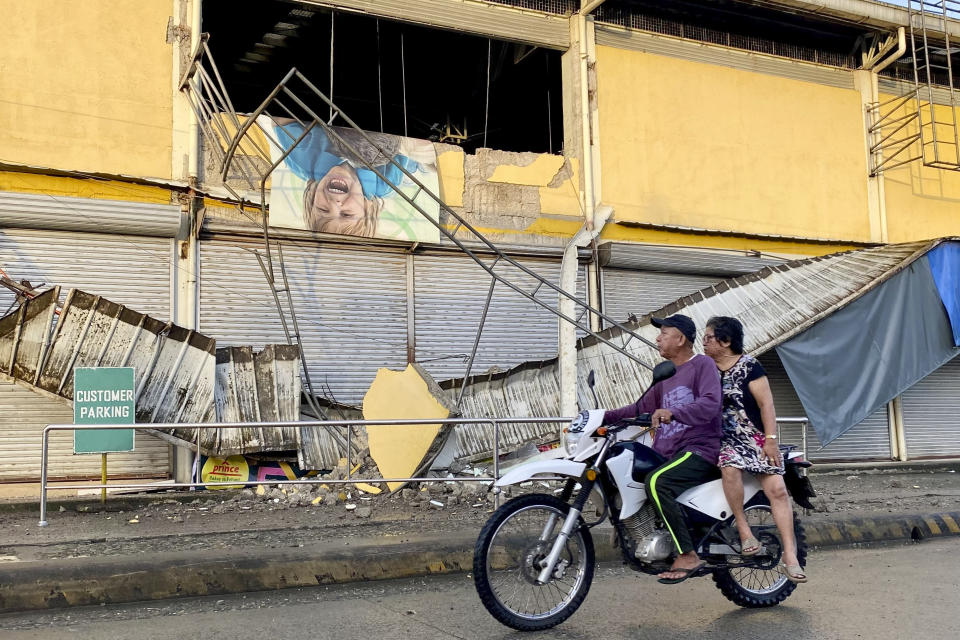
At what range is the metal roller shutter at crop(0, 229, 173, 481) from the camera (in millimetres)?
9648

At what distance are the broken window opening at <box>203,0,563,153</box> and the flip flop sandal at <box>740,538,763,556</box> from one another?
31.4 feet

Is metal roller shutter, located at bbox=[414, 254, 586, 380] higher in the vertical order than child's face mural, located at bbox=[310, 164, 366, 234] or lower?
lower

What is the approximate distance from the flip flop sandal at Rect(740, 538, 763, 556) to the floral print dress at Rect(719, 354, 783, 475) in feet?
1.31

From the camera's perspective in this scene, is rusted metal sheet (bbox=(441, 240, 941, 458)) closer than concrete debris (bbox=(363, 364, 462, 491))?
No

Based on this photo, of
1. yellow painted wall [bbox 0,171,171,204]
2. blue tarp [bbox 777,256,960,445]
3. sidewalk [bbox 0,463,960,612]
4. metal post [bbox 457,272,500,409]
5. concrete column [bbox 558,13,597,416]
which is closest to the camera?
sidewalk [bbox 0,463,960,612]

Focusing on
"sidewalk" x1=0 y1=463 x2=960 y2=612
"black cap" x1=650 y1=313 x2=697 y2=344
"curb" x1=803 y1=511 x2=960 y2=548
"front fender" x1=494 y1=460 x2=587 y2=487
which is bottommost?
"curb" x1=803 y1=511 x2=960 y2=548

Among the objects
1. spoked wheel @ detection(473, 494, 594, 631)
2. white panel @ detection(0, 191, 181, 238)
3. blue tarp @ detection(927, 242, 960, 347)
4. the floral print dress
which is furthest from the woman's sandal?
blue tarp @ detection(927, 242, 960, 347)

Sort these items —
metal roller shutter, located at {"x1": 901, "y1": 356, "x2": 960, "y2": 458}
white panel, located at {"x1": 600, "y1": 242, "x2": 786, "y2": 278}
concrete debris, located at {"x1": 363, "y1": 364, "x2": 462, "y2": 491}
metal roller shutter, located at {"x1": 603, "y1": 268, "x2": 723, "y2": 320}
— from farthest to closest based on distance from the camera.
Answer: metal roller shutter, located at {"x1": 901, "y1": 356, "x2": 960, "y2": 458}, metal roller shutter, located at {"x1": 603, "y1": 268, "x2": 723, "y2": 320}, white panel, located at {"x1": 600, "y1": 242, "x2": 786, "y2": 278}, concrete debris, located at {"x1": 363, "y1": 364, "x2": 462, "y2": 491}

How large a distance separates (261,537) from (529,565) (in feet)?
10.8

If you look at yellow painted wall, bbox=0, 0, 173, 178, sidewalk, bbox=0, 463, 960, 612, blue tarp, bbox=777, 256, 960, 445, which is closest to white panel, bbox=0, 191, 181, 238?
yellow painted wall, bbox=0, 0, 173, 178

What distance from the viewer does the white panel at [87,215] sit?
960 cm

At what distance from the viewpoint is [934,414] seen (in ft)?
50.7

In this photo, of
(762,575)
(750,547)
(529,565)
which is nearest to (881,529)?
(762,575)

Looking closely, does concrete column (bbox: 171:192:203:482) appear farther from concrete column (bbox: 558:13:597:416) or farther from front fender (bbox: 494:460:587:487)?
front fender (bbox: 494:460:587:487)
